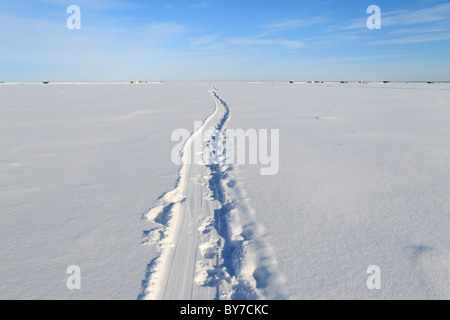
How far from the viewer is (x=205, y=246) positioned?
8.74 ft

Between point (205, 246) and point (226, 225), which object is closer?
point (205, 246)

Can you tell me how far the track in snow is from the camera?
6.97ft

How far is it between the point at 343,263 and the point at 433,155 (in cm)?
446

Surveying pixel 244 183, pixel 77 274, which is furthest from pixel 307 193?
pixel 77 274

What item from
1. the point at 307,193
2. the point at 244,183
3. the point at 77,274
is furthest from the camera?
the point at 244,183

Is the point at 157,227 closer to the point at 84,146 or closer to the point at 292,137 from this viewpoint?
the point at 84,146

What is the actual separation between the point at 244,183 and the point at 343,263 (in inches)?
81.1

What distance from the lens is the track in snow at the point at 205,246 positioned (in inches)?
83.6
